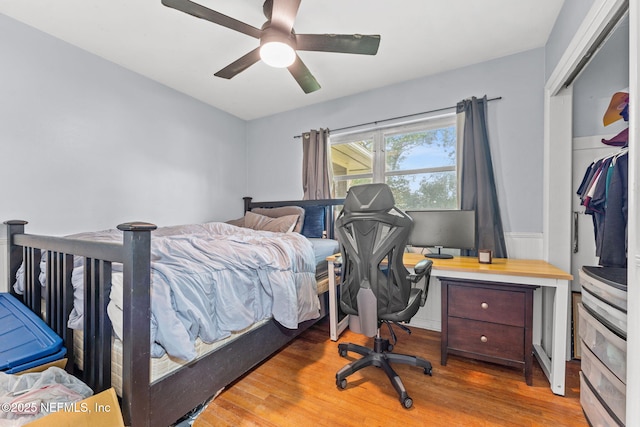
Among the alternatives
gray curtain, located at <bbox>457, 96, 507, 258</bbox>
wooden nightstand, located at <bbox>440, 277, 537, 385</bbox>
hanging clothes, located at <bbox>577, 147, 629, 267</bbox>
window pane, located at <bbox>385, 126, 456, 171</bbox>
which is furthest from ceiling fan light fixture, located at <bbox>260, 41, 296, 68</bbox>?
hanging clothes, located at <bbox>577, 147, 629, 267</bbox>

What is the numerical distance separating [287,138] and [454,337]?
2975mm

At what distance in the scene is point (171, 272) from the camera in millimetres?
1304

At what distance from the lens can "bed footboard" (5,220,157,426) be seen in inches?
41.9

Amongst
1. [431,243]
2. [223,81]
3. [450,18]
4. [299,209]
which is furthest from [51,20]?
[431,243]

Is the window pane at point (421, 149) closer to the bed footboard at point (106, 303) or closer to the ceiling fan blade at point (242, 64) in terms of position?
the ceiling fan blade at point (242, 64)

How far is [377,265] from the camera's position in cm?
159

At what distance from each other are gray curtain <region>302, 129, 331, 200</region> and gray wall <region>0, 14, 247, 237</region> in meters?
1.28

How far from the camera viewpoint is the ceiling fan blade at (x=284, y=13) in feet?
5.09

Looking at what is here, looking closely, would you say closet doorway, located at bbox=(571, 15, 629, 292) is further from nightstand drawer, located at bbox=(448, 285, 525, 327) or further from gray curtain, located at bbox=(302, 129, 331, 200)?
gray curtain, located at bbox=(302, 129, 331, 200)

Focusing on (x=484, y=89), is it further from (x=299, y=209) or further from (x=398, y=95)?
(x=299, y=209)

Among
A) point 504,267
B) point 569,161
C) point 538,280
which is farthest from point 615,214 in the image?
point 569,161

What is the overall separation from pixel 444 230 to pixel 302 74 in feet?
5.76

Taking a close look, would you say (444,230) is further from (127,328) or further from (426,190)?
(127,328)

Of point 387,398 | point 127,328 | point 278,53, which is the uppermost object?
point 278,53
